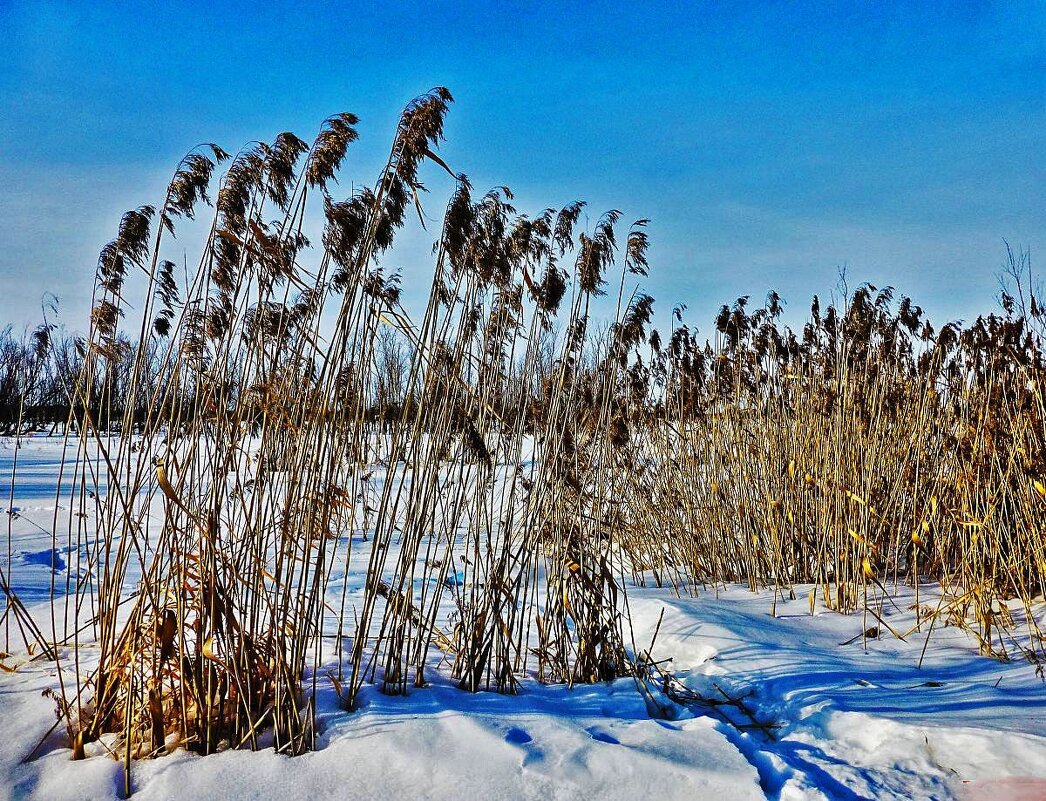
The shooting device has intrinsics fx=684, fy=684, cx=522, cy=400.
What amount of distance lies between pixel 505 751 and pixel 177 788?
0.79m

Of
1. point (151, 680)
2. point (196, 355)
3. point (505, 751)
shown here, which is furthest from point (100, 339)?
point (505, 751)

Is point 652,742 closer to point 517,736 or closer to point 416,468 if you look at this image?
point 517,736

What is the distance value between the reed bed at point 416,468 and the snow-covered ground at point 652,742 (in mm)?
108

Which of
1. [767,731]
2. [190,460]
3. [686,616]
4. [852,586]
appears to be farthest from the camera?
[852,586]

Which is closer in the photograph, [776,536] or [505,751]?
[505,751]

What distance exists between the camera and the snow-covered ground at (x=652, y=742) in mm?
1670

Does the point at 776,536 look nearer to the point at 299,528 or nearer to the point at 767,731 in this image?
the point at 767,731

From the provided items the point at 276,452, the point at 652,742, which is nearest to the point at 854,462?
the point at 652,742

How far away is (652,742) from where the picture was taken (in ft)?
6.18

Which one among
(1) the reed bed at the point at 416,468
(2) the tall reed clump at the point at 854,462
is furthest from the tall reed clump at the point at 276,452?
(2) the tall reed clump at the point at 854,462

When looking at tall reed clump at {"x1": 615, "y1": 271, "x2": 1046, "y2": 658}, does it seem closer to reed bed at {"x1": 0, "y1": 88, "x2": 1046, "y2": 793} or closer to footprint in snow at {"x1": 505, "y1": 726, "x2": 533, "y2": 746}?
reed bed at {"x1": 0, "y1": 88, "x2": 1046, "y2": 793}

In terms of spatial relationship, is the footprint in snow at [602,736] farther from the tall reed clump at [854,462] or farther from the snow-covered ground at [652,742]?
the tall reed clump at [854,462]

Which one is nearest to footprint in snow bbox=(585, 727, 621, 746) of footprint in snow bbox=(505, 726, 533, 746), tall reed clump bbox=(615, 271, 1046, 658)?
footprint in snow bbox=(505, 726, 533, 746)

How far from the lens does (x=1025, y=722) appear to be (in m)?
2.03
